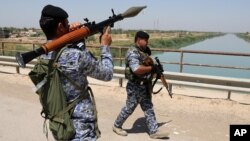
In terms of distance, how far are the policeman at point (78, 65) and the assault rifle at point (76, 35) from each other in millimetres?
61

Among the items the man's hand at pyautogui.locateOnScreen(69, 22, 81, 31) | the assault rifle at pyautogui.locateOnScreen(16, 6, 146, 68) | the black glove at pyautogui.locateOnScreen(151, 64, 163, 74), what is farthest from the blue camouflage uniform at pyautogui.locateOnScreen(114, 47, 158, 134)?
the man's hand at pyautogui.locateOnScreen(69, 22, 81, 31)

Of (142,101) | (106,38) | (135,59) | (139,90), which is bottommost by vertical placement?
(142,101)

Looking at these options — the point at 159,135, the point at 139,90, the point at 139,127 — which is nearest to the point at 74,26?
the point at 139,90

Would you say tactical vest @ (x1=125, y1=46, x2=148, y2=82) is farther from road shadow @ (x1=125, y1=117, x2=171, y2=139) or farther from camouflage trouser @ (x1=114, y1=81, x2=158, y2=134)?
road shadow @ (x1=125, y1=117, x2=171, y2=139)

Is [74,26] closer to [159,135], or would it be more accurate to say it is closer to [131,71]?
[131,71]

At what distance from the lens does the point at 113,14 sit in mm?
2842

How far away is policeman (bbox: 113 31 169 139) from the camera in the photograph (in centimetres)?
491

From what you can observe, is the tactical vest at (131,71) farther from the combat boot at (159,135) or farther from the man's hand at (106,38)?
the man's hand at (106,38)

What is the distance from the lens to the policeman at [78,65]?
242 centimetres

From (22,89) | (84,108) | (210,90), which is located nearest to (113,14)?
(84,108)

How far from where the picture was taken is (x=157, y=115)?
6586 mm

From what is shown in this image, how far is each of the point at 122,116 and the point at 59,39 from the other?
317 centimetres

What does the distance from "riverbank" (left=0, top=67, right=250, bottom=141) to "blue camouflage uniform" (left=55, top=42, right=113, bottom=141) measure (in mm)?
2664

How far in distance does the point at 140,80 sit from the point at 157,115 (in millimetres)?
1733
